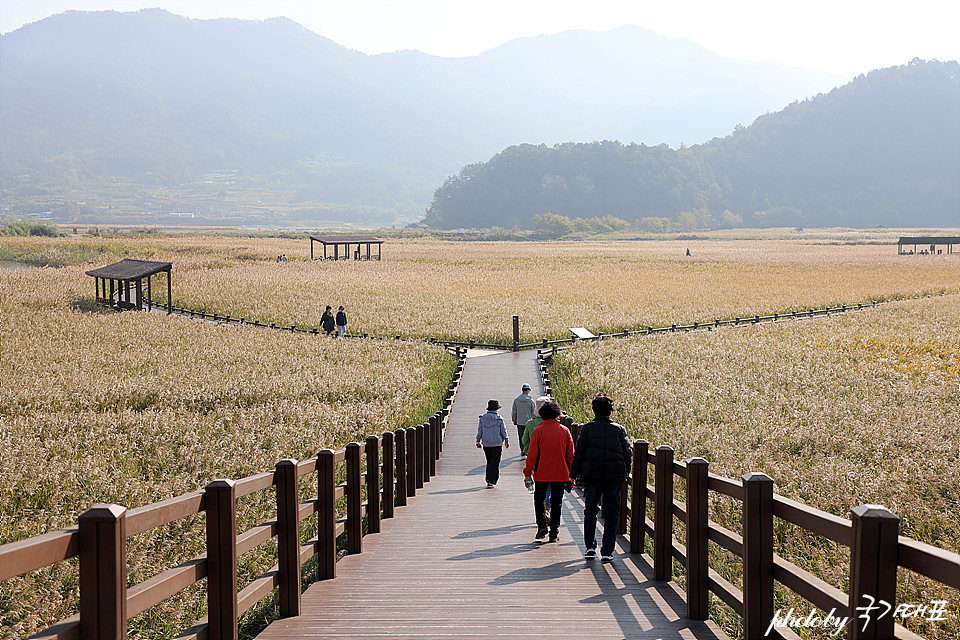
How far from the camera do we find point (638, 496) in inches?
278

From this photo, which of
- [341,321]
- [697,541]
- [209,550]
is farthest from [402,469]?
[341,321]

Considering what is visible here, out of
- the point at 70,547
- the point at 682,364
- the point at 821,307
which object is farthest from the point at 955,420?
the point at 821,307

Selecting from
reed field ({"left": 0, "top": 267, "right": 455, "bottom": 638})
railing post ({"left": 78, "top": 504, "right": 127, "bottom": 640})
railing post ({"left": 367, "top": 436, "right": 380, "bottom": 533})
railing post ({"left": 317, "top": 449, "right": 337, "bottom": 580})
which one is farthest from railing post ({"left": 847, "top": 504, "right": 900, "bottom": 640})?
reed field ({"left": 0, "top": 267, "right": 455, "bottom": 638})

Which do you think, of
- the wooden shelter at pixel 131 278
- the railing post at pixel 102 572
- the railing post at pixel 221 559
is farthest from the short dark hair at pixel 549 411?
the wooden shelter at pixel 131 278

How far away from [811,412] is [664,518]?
9.94 m

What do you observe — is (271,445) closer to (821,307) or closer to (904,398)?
(904,398)

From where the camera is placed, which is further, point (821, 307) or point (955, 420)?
point (821, 307)

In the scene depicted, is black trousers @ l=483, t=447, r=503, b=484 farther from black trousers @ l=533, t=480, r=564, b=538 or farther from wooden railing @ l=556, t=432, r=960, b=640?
wooden railing @ l=556, t=432, r=960, b=640

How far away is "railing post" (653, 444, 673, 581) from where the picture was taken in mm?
6176

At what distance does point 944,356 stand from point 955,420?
9.22 metres

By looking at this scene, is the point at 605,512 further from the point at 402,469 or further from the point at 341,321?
the point at 341,321

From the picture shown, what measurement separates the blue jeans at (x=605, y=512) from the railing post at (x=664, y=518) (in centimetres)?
61

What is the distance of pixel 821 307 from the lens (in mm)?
37156

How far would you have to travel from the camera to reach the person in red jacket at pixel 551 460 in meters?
7.63
